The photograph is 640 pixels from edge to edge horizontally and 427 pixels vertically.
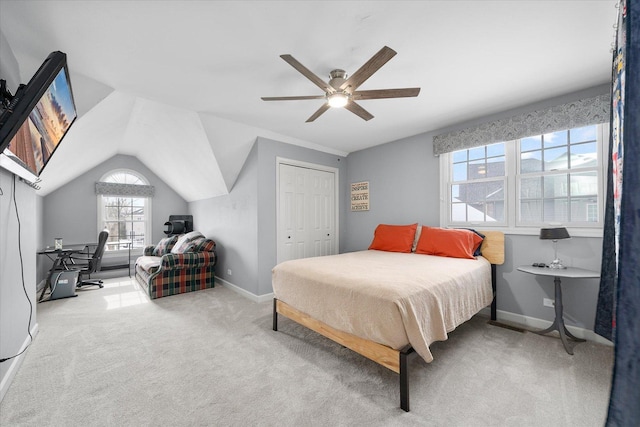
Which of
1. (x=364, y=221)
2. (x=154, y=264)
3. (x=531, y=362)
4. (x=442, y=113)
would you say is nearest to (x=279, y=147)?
(x=364, y=221)

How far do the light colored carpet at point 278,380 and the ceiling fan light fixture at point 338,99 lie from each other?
2167 mm

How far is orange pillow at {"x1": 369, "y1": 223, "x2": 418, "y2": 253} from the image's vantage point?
11.8ft

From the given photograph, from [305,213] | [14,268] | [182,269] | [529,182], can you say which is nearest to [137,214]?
[182,269]

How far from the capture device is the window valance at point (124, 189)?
5323 mm

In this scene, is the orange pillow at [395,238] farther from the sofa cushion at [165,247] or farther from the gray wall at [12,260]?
the sofa cushion at [165,247]

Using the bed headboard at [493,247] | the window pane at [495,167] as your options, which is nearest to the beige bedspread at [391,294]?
the bed headboard at [493,247]

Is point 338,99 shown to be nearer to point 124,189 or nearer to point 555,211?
point 555,211

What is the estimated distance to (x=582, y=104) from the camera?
8.47ft

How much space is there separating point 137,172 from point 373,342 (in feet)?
20.2

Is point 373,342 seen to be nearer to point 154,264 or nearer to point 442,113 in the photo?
point 442,113

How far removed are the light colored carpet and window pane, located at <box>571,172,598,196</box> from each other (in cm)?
146

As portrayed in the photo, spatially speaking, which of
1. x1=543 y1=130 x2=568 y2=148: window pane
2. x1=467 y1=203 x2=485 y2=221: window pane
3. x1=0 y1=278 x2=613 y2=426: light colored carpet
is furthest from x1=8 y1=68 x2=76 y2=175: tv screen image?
x1=543 y1=130 x2=568 y2=148: window pane

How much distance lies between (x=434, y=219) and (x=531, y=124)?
1525 mm

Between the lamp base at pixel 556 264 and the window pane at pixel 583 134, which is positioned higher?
the window pane at pixel 583 134
